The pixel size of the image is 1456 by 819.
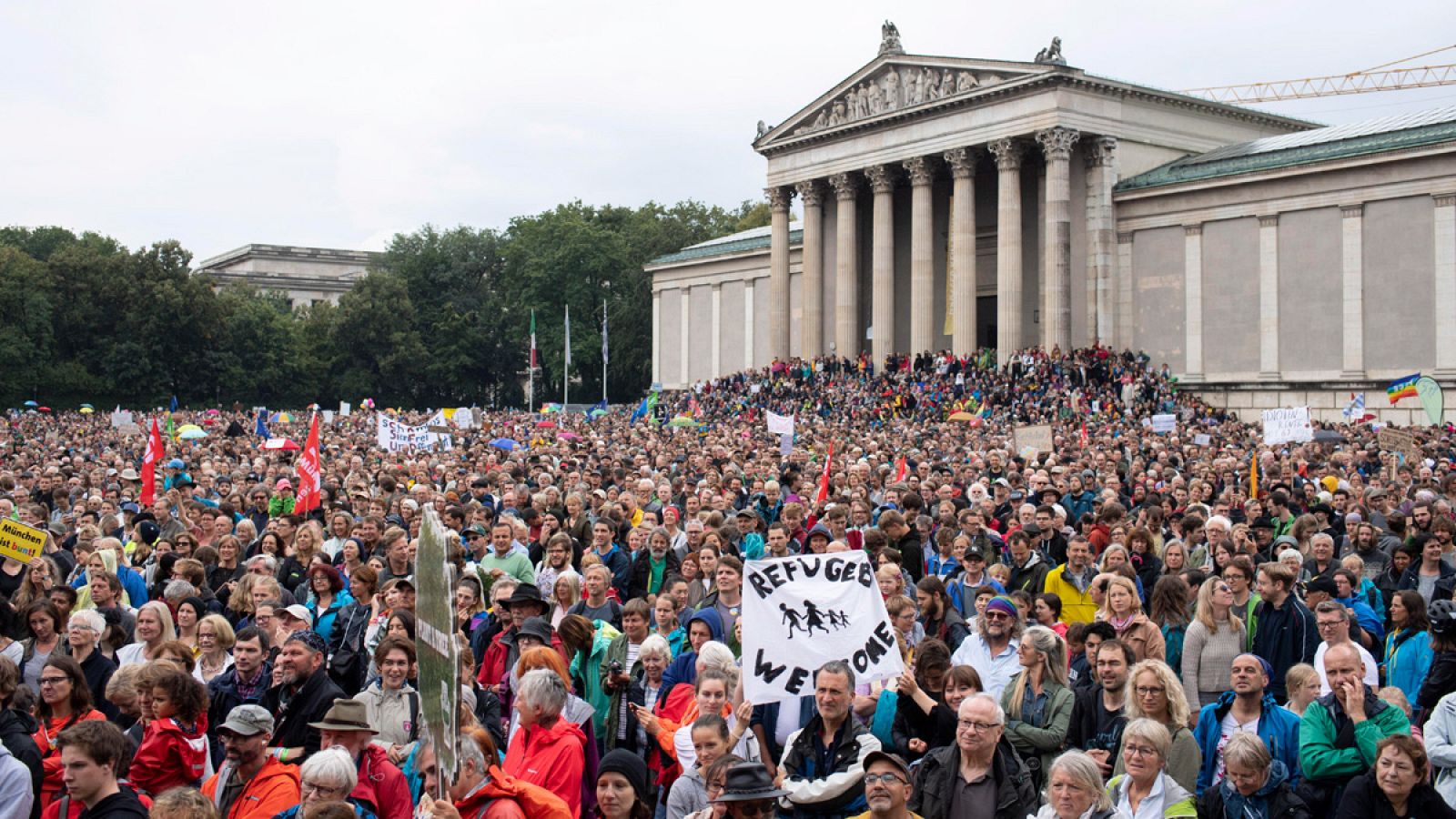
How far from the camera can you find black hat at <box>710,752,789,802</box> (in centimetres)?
643

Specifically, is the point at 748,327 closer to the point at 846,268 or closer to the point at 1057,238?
the point at 846,268

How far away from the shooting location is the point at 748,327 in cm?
7225

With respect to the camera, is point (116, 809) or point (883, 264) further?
point (883, 264)

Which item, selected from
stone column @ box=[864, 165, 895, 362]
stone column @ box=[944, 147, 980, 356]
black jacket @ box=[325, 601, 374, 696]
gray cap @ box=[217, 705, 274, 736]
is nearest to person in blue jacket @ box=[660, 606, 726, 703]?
black jacket @ box=[325, 601, 374, 696]

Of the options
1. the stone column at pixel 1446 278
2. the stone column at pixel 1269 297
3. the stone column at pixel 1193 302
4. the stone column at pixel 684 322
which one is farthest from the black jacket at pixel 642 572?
the stone column at pixel 684 322

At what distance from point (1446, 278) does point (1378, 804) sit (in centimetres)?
4258

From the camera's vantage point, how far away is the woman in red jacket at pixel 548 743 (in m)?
7.56

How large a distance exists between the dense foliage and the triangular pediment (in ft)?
111

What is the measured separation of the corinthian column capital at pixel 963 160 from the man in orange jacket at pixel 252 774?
50.9 m

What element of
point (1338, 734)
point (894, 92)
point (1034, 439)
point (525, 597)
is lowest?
point (1338, 734)

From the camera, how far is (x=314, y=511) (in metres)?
20.6

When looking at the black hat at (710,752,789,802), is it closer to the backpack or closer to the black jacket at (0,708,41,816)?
the backpack

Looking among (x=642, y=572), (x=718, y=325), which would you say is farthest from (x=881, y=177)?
(x=642, y=572)

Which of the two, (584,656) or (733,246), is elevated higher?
(733,246)
